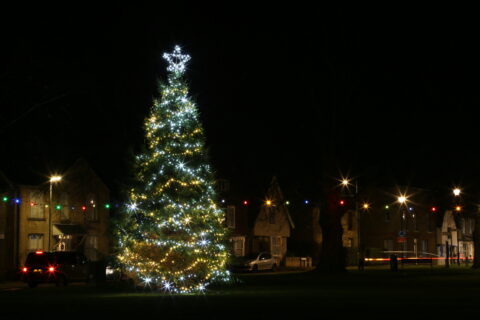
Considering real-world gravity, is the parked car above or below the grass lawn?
above

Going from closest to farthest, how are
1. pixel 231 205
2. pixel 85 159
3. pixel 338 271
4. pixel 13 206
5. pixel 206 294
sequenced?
pixel 206 294, pixel 338 271, pixel 13 206, pixel 85 159, pixel 231 205

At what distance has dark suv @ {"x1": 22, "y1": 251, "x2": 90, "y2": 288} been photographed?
4194 centimetres

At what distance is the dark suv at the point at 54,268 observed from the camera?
1651 inches

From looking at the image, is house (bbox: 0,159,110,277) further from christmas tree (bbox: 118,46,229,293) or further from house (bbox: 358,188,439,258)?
house (bbox: 358,188,439,258)

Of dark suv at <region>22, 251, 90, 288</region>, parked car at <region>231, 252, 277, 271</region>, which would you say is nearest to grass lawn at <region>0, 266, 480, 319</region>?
dark suv at <region>22, 251, 90, 288</region>

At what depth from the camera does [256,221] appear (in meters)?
75.2

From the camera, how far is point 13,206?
189 feet

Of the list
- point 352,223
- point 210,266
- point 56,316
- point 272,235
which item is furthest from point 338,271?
point 352,223

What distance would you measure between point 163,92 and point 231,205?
139 ft

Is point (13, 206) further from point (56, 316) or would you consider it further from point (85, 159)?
point (56, 316)

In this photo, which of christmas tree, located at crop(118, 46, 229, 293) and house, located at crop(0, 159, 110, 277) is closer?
christmas tree, located at crop(118, 46, 229, 293)

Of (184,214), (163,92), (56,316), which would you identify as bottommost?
(56,316)

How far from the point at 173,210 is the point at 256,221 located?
1742 inches

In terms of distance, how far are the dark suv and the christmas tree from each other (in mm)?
11650
